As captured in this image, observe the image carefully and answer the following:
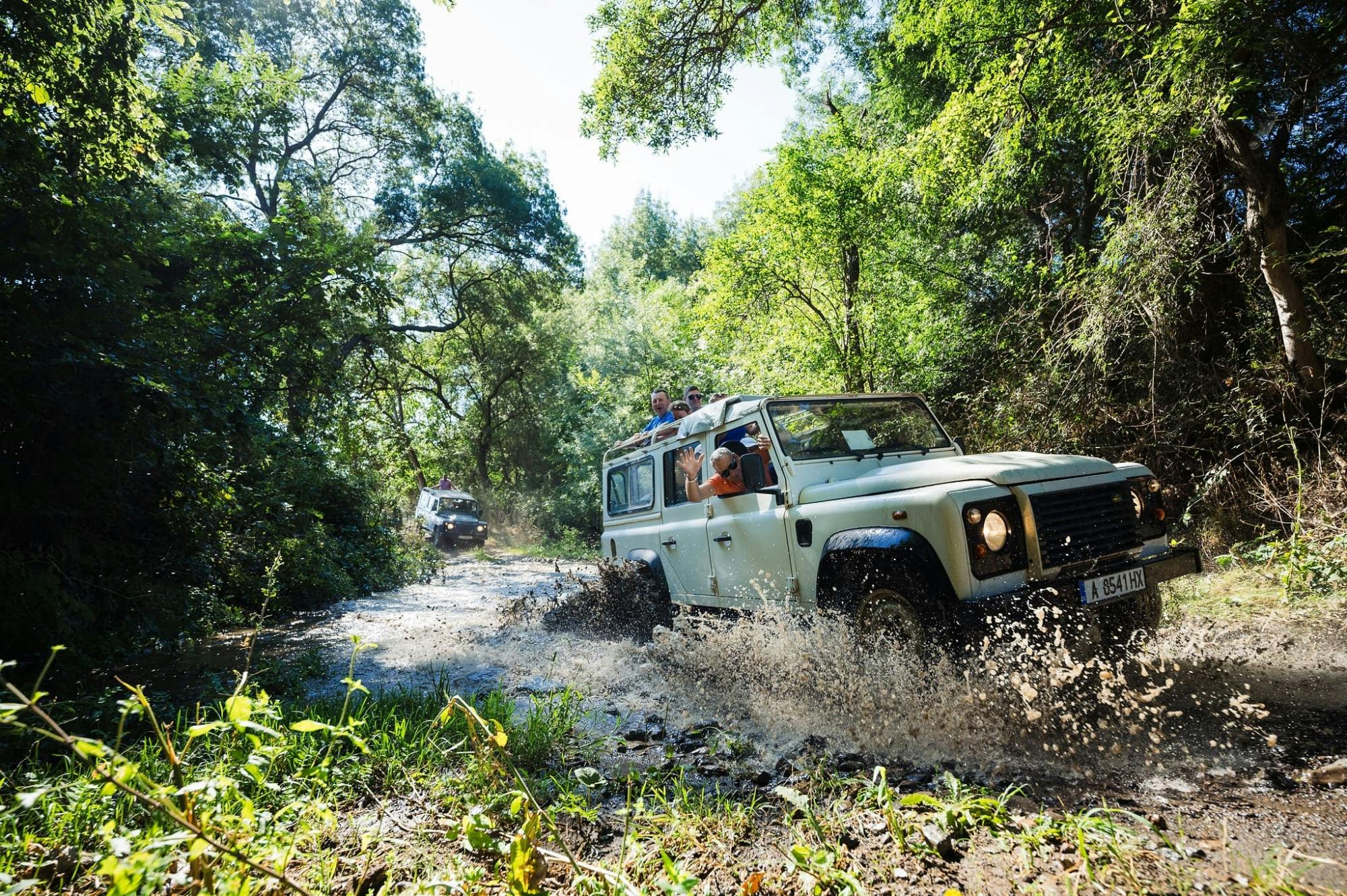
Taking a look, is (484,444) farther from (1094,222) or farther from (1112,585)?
(1112,585)

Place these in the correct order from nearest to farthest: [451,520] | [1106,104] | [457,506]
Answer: [1106,104]
[451,520]
[457,506]

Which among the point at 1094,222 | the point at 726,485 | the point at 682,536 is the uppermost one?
the point at 1094,222

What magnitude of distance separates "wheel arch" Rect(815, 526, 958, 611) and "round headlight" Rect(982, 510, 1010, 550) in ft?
0.96

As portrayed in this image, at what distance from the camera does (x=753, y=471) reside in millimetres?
4746

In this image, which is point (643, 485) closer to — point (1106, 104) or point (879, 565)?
point (879, 565)

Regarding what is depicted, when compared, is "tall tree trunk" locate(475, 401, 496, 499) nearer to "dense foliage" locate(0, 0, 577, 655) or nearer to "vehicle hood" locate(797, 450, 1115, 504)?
"dense foliage" locate(0, 0, 577, 655)

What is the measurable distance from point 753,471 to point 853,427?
876 millimetres

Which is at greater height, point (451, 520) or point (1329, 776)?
point (451, 520)

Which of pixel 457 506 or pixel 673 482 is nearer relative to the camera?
pixel 673 482

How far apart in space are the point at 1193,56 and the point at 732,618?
6.00 metres

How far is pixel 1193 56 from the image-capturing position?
5.36m

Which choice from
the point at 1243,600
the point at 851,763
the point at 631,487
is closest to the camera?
the point at 851,763

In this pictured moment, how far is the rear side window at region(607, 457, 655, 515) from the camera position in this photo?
20.9 feet

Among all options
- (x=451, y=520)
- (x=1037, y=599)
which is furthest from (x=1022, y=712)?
(x=451, y=520)
